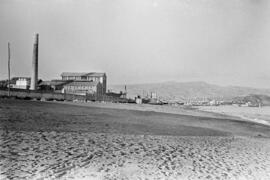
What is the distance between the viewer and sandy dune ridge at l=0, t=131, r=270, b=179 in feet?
17.7

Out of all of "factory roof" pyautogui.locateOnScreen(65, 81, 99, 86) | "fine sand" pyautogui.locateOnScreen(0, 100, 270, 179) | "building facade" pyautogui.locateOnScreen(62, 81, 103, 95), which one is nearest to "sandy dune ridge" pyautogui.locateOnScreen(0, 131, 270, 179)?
"fine sand" pyautogui.locateOnScreen(0, 100, 270, 179)

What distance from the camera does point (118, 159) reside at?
6625 mm

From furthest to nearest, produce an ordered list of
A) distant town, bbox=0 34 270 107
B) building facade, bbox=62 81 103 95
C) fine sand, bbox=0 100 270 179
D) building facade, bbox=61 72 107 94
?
1. building facade, bbox=61 72 107 94
2. building facade, bbox=62 81 103 95
3. distant town, bbox=0 34 270 107
4. fine sand, bbox=0 100 270 179

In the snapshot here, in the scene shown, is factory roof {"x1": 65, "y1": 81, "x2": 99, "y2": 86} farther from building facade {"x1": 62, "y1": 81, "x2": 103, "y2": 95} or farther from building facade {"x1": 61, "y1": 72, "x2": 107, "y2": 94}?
building facade {"x1": 61, "y1": 72, "x2": 107, "y2": 94}

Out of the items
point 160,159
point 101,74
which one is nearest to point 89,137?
point 160,159

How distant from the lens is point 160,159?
6.93m

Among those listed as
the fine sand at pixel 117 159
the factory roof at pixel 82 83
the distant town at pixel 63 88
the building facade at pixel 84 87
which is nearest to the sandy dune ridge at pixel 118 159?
the fine sand at pixel 117 159

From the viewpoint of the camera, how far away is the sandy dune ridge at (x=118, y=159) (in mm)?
5402

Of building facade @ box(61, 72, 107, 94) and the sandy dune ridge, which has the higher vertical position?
building facade @ box(61, 72, 107, 94)

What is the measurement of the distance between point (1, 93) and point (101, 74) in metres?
56.5

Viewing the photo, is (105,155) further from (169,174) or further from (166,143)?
(166,143)

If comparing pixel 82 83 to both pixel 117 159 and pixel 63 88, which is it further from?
pixel 117 159

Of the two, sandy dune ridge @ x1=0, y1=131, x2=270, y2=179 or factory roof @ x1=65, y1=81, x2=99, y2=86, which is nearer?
sandy dune ridge @ x1=0, y1=131, x2=270, y2=179

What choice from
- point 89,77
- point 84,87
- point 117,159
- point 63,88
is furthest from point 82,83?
point 117,159
